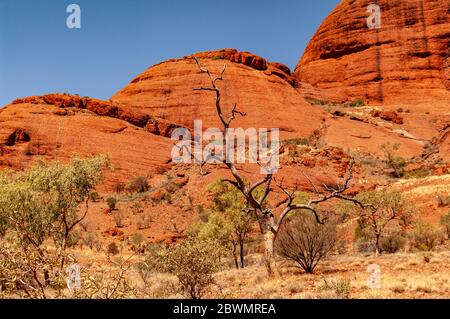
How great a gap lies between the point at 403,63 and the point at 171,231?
230 feet

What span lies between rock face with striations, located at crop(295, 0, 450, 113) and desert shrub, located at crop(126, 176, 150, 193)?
53.4 metres

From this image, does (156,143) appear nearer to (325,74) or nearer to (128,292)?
(128,292)

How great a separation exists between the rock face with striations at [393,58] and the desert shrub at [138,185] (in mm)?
53366

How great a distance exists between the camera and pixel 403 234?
81.9 ft

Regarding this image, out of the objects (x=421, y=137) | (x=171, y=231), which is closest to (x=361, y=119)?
(x=421, y=137)

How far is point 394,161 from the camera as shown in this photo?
164 ft

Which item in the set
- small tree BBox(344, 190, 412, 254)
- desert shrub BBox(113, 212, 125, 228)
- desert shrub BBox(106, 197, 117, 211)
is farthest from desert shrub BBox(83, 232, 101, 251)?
small tree BBox(344, 190, 412, 254)

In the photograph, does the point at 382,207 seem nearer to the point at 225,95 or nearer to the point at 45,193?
the point at 45,193

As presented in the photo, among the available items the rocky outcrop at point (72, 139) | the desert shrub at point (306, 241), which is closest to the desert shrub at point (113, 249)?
the rocky outcrop at point (72, 139)

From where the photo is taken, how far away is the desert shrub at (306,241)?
51.4 ft

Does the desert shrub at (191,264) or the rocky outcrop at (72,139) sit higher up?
the rocky outcrop at (72,139)

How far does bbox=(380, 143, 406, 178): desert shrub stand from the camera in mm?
48984

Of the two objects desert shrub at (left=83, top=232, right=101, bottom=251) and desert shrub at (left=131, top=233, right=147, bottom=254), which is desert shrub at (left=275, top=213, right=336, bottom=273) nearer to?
desert shrub at (left=131, top=233, right=147, bottom=254)

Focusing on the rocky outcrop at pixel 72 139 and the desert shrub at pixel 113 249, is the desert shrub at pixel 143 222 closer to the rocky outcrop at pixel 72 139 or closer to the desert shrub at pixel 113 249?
the desert shrub at pixel 113 249
